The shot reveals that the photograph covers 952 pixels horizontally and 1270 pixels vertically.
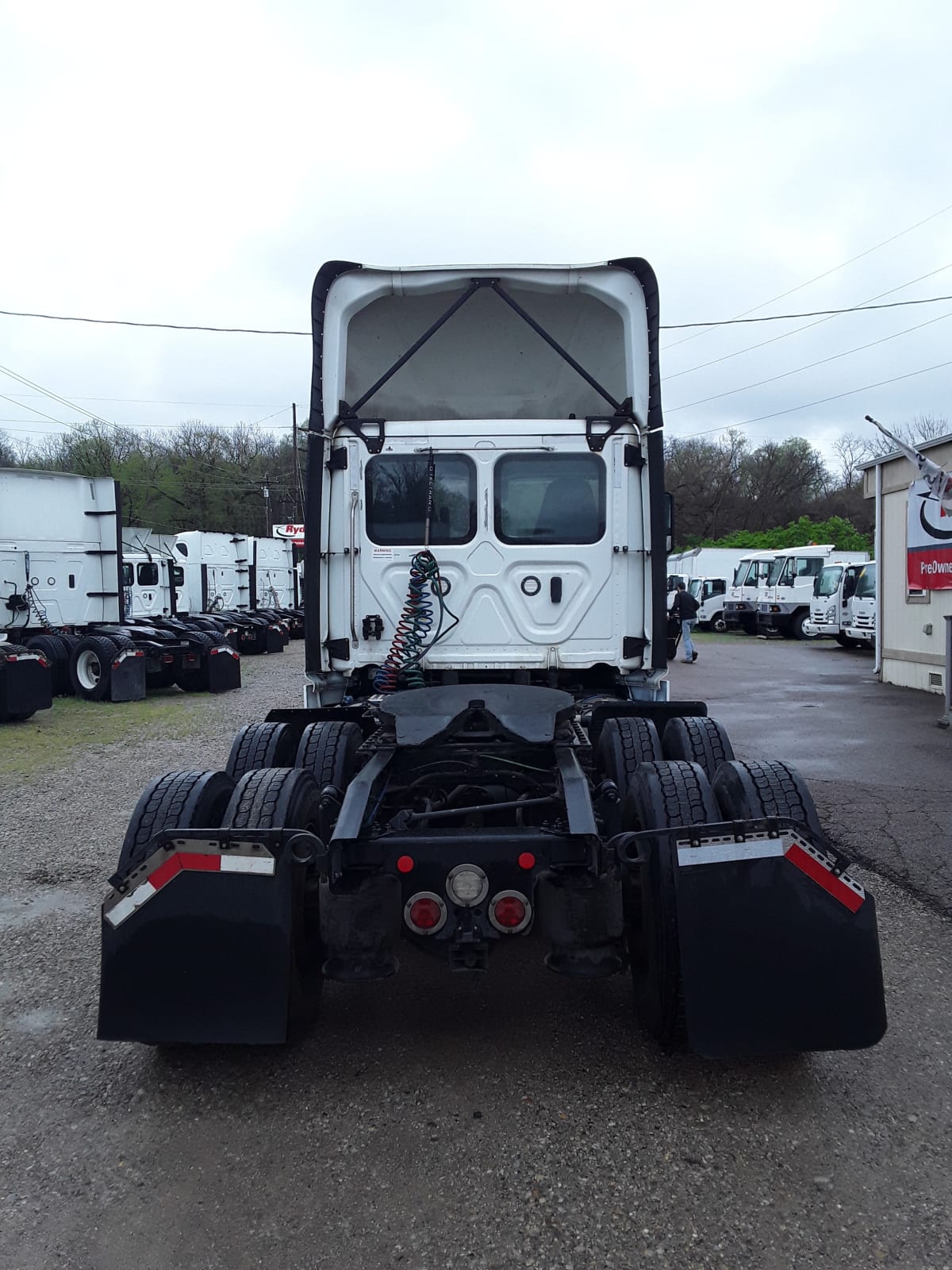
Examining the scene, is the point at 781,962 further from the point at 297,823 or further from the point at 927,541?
the point at 927,541

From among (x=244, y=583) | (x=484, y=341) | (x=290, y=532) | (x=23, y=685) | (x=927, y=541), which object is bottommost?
(x=23, y=685)

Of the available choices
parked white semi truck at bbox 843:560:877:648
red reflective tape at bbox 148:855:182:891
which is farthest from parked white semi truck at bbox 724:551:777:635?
red reflective tape at bbox 148:855:182:891

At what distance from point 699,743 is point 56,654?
1292cm

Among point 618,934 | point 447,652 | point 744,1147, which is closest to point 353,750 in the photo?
point 447,652

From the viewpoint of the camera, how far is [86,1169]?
2.87 metres

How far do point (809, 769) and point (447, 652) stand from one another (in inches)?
189

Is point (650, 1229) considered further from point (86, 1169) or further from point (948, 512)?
point (948, 512)

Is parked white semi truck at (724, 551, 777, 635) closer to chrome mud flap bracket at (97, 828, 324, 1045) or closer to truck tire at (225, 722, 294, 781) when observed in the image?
truck tire at (225, 722, 294, 781)

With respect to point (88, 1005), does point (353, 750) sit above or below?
above

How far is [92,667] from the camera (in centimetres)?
1504

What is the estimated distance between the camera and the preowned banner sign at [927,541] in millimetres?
13766

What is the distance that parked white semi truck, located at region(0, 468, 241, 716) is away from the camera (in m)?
14.9

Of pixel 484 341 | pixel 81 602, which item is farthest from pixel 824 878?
pixel 81 602

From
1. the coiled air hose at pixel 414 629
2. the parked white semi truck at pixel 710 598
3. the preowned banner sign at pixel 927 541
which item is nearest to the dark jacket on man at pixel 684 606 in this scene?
the preowned banner sign at pixel 927 541
